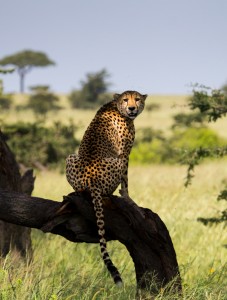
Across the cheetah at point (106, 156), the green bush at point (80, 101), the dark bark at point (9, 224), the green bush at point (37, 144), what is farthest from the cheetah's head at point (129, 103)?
the green bush at point (80, 101)

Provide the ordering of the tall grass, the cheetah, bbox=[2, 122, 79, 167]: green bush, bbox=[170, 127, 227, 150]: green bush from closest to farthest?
the cheetah
the tall grass
bbox=[2, 122, 79, 167]: green bush
bbox=[170, 127, 227, 150]: green bush

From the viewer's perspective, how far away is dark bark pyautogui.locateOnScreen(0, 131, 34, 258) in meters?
6.71

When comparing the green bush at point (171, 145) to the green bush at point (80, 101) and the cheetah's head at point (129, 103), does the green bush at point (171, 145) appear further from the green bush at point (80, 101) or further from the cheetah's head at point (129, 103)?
the green bush at point (80, 101)

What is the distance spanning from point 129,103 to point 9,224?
275 centimetres

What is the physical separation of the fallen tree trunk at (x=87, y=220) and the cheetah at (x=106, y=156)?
14 cm

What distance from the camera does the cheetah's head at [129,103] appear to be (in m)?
4.94

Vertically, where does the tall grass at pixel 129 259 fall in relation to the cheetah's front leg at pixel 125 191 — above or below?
below

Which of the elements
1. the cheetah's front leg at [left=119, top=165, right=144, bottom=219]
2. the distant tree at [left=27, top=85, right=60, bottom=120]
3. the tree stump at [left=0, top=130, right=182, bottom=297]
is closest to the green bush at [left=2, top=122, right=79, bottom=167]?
the tree stump at [left=0, top=130, right=182, bottom=297]

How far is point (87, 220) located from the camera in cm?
499

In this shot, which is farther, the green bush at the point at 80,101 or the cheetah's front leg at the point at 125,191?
the green bush at the point at 80,101

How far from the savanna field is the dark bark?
0.17 meters

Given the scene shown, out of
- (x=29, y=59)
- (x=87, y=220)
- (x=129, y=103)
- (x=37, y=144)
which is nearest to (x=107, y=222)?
(x=87, y=220)

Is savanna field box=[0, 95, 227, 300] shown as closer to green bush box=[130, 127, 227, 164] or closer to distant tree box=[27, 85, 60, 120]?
green bush box=[130, 127, 227, 164]

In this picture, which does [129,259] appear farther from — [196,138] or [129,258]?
[196,138]
